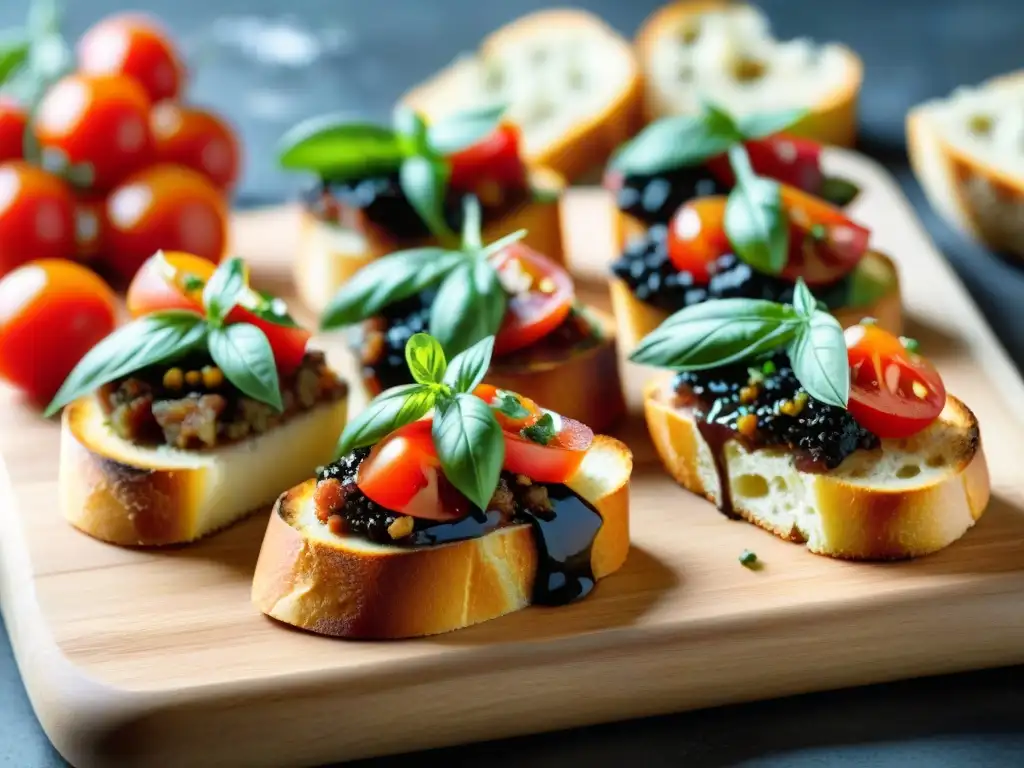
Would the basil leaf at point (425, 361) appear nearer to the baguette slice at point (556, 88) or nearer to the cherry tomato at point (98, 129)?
the cherry tomato at point (98, 129)

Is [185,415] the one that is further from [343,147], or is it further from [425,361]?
[343,147]

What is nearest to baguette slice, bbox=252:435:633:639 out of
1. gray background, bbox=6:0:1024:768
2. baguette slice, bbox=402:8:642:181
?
gray background, bbox=6:0:1024:768

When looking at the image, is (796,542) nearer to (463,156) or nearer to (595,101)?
(463,156)

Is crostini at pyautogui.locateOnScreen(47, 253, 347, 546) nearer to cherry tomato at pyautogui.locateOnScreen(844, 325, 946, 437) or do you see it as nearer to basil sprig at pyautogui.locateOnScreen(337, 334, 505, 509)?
basil sprig at pyautogui.locateOnScreen(337, 334, 505, 509)

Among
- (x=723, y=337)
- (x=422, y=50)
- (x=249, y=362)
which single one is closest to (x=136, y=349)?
(x=249, y=362)

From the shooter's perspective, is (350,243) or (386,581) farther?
(350,243)
